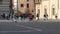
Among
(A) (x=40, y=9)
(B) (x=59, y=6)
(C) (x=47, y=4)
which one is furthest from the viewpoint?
(A) (x=40, y=9)

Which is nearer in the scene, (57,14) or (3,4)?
(57,14)

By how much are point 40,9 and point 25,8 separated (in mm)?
8883

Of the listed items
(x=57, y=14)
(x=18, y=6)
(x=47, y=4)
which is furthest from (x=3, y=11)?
(x=57, y=14)

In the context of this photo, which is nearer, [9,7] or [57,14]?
[57,14]

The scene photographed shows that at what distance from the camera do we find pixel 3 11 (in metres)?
67.4

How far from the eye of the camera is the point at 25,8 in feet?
242

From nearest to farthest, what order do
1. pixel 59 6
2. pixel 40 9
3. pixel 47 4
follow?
1. pixel 59 6
2. pixel 47 4
3. pixel 40 9

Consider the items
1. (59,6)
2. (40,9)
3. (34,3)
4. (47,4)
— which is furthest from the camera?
(34,3)

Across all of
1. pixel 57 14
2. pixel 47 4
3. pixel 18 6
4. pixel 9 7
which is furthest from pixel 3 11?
pixel 57 14

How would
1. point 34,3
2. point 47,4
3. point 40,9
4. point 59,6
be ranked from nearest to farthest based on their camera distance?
point 59,6 → point 47,4 → point 40,9 → point 34,3

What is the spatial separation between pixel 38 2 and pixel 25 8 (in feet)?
23.4

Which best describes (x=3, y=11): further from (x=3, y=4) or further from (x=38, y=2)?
(x=38, y=2)

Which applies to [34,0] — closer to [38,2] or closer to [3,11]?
[38,2]

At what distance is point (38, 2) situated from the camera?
6769 cm
